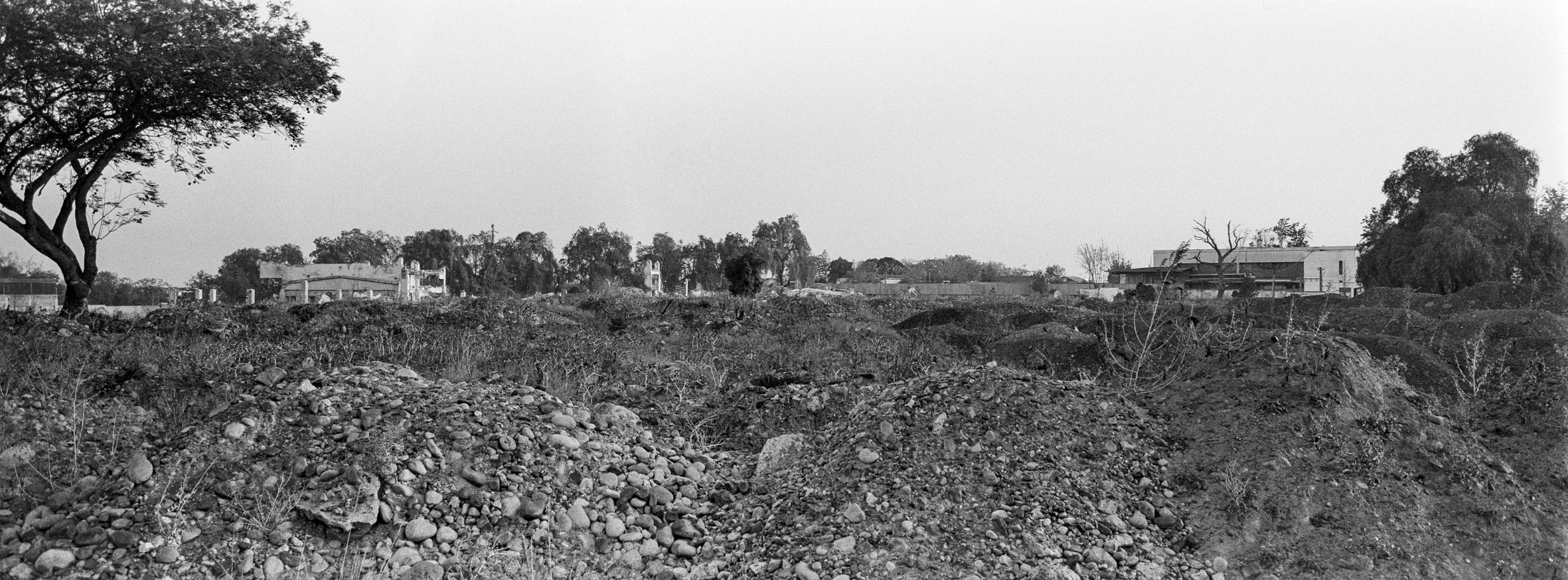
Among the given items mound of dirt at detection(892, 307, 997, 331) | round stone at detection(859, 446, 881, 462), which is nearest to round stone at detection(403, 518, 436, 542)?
round stone at detection(859, 446, 881, 462)

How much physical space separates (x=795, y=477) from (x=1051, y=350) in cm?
680

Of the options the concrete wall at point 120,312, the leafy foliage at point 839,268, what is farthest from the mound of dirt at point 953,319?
the leafy foliage at point 839,268

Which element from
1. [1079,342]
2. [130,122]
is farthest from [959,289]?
[130,122]

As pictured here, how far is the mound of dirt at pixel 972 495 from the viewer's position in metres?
3.73

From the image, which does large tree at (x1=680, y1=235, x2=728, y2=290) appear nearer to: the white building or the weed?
the white building

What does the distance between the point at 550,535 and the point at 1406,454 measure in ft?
14.3

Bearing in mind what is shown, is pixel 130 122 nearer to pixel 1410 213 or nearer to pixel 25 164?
pixel 25 164

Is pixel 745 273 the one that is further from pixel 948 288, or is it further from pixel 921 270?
pixel 921 270

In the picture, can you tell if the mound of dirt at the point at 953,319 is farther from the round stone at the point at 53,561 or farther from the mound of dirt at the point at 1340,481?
the round stone at the point at 53,561

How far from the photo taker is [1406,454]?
4.48 m

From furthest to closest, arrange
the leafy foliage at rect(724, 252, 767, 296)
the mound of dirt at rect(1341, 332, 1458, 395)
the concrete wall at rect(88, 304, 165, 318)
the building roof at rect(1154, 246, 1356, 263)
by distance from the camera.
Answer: the building roof at rect(1154, 246, 1356, 263) < the leafy foliage at rect(724, 252, 767, 296) < the concrete wall at rect(88, 304, 165, 318) < the mound of dirt at rect(1341, 332, 1458, 395)

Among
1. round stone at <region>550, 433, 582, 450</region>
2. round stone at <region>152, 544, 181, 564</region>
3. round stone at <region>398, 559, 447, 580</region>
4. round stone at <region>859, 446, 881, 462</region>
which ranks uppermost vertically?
round stone at <region>550, 433, 582, 450</region>

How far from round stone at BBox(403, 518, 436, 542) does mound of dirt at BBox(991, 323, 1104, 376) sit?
6.39m

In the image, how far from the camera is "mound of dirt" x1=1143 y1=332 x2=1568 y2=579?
3779 millimetres
